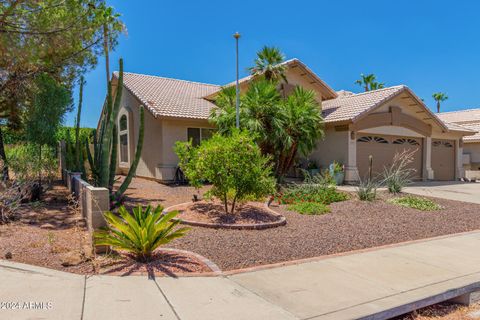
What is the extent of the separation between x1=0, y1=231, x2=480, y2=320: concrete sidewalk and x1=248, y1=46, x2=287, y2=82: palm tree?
41.5ft

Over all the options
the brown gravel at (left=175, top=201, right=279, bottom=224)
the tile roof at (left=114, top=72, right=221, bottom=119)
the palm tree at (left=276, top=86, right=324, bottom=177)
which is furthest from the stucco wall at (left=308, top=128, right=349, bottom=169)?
the brown gravel at (left=175, top=201, right=279, bottom=224)

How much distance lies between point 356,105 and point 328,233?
11.7 m

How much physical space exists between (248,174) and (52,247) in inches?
167

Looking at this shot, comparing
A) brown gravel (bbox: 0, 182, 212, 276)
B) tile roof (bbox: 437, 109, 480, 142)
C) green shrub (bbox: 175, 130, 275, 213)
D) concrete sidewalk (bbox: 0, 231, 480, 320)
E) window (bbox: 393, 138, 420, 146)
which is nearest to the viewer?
concrete sidewalk (bbox: 0, 231, 480, 320)

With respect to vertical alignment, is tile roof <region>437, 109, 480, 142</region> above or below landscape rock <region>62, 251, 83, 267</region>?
above

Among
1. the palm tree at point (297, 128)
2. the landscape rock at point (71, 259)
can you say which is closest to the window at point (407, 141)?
the palm tree at point (297, 128)

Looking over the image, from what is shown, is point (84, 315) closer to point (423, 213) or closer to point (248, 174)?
point (248, 174)

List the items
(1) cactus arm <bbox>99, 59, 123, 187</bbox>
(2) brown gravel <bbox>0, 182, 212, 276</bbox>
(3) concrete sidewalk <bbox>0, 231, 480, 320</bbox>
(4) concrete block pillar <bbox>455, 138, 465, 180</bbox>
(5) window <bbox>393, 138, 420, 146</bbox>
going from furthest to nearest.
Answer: (4) concrete block pillar <bbox>455, 138, 465, 180</bbox> < (5) window <bbox>393, 138, 420, 146</bbox> < (1) cactus arm <bbox>99, 59, 123, 187</bbox> < (2) brown gravel <bbox>0, 182, 212, 276</bbox> < (3) concrete sidewalk <bbox>0, 231, 480, 320</bbox>

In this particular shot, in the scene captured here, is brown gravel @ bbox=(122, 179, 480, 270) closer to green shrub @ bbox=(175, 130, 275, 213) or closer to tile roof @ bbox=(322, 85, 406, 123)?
green shrub @ bbox=(175, 130, 275, 213)

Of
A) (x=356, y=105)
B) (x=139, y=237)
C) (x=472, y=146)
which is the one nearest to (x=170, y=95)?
(x=356, y=105)

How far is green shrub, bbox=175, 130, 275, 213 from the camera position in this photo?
26.3ft

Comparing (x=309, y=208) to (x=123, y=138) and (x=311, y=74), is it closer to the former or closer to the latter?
(x=311, y=74)

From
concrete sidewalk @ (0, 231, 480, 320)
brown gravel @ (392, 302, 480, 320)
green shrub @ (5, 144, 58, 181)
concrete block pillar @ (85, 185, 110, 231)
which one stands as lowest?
brown gravel @ (392, 302, 480, 320)

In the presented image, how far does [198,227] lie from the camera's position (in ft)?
25.5
